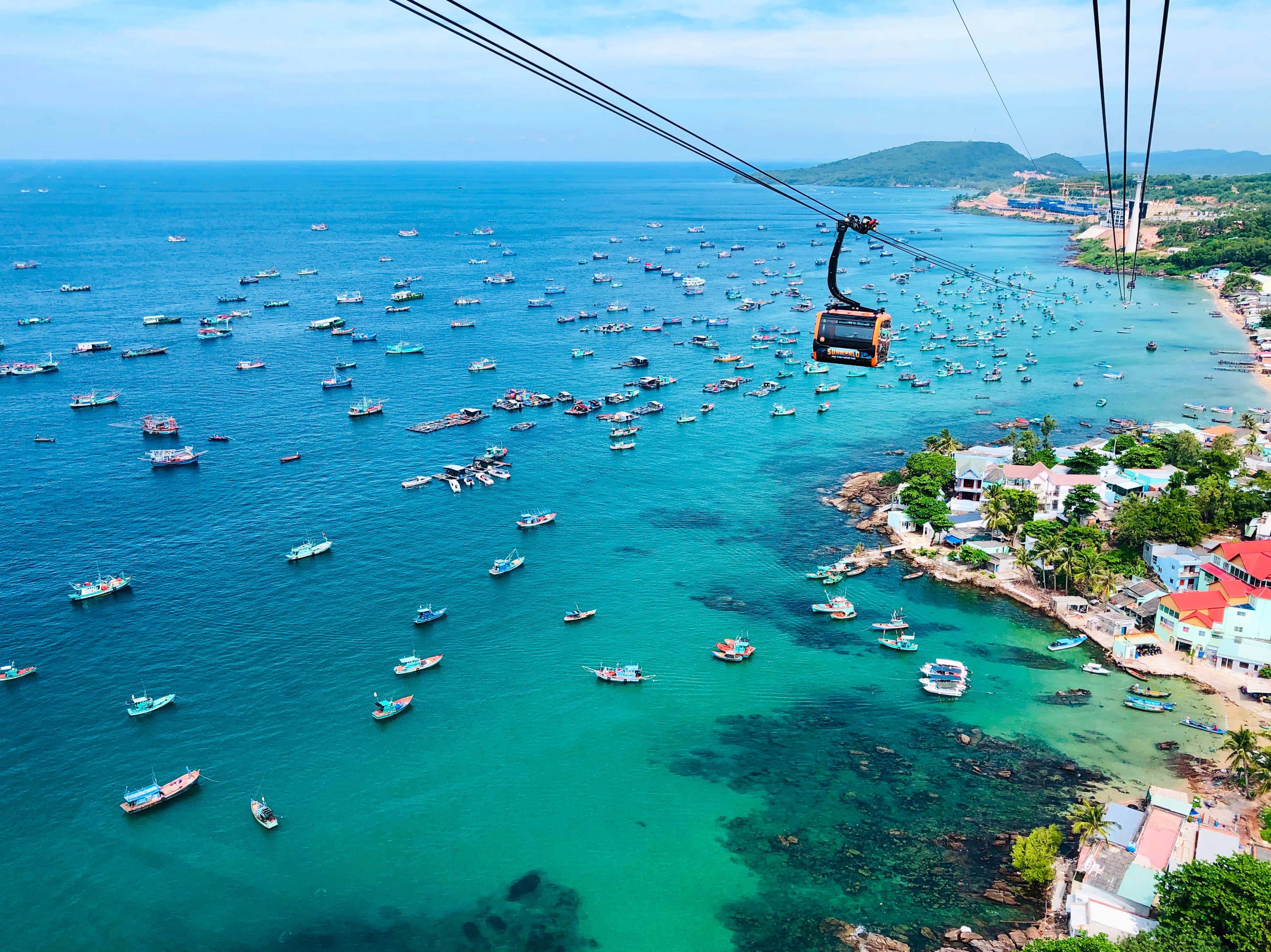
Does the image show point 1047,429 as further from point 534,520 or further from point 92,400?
point 92,400

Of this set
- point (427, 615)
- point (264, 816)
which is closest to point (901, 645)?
point (427, 615)

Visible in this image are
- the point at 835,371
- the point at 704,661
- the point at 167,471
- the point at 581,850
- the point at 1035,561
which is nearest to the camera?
the point at 581,850

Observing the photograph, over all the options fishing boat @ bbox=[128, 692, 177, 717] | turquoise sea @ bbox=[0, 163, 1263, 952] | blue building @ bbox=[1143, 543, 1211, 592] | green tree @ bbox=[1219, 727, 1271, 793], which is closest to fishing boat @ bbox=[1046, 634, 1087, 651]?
turquoise sea @ bbox=[0, 163, 1263, 952]

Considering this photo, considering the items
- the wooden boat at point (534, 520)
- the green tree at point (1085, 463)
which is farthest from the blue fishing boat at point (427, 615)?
the green tree at point (1085, 463)

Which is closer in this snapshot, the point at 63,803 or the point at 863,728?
the point at 63,803

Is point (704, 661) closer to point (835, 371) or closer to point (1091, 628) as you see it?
point (1091, 628)

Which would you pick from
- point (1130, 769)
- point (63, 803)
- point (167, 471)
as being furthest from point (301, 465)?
point (1130, 769)
